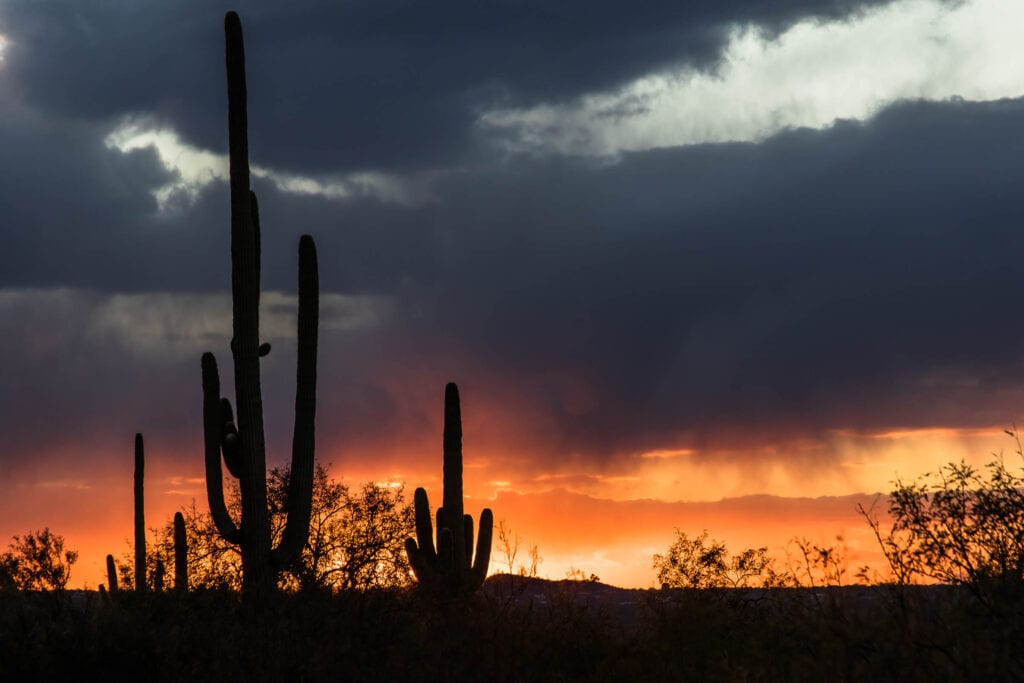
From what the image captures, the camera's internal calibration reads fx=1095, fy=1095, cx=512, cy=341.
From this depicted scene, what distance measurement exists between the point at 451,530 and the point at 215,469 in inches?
203

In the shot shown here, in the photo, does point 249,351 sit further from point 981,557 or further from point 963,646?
point 963,646

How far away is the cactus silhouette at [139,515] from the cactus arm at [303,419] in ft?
45.0

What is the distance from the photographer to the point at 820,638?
870cm

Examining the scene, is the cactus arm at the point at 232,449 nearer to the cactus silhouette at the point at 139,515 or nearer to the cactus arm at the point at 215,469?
the cactus arm at the point at 215,469

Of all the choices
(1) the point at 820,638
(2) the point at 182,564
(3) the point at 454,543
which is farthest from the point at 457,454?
(1) the point at 820,638

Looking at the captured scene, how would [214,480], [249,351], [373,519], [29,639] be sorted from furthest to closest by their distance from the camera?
1. [373,519]
2. [214,480]
3. [249,351]
4. [29,639]

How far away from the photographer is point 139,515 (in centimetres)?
3328

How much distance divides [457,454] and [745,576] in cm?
662

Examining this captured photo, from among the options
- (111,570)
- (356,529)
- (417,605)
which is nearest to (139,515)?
(111,570)

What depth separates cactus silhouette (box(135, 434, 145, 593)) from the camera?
32438mm

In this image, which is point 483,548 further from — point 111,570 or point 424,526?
point 111,570

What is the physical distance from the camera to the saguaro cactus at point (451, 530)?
23.0m

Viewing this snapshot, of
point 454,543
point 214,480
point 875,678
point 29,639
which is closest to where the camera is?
point 875,678

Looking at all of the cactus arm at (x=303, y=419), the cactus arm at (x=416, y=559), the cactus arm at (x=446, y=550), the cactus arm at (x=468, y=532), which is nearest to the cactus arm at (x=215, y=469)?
the cactus arm at (x=303, y=419)
